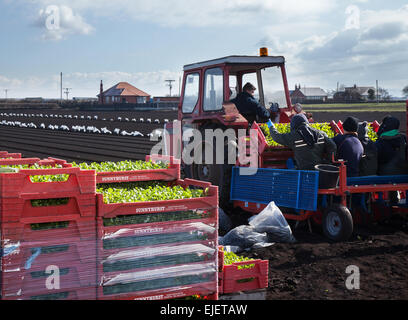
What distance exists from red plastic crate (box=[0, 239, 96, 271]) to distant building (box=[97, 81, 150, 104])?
332 feet

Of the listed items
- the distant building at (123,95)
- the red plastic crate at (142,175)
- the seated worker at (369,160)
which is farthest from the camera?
the distant building at (123,95)

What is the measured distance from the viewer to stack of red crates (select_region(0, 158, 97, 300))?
3.88 meters

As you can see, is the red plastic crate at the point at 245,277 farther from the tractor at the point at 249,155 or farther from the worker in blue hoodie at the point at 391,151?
the worker in blue hoodie at the point at 391,151

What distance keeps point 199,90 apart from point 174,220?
19.5 feet

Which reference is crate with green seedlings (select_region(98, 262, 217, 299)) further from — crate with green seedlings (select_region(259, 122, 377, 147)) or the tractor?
crate with green seedlings (select_region(259, 122, 377, 147))

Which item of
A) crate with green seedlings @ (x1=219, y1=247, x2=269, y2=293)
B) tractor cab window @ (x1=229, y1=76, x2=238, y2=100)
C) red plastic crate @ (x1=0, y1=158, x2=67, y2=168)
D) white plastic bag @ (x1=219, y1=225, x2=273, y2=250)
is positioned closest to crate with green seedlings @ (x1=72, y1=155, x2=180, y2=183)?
red plastic crate @ (x1=0, y1=158, x2=67, y2=168)

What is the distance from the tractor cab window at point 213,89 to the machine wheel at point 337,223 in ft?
10.1

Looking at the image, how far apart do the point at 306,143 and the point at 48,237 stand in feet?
16.1

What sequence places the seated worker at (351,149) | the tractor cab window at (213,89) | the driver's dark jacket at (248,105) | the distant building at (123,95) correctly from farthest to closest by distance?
the distant building at (123,95) < the tractor cab window at (213,89) < the driver's dark jacket at (248,105) < the seated worker at (351,149)

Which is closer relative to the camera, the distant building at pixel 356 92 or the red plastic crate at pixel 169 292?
the red plastic crate at pixel 169 292

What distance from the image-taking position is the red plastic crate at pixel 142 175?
5094 mm

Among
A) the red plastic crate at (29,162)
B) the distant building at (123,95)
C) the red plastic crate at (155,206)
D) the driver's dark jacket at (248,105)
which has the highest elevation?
the distant building at (123,95)

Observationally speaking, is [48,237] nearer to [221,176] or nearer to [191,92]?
[221,176]

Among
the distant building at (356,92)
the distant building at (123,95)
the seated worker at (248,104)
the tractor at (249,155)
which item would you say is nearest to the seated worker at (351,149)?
the tractor at (249,155)
